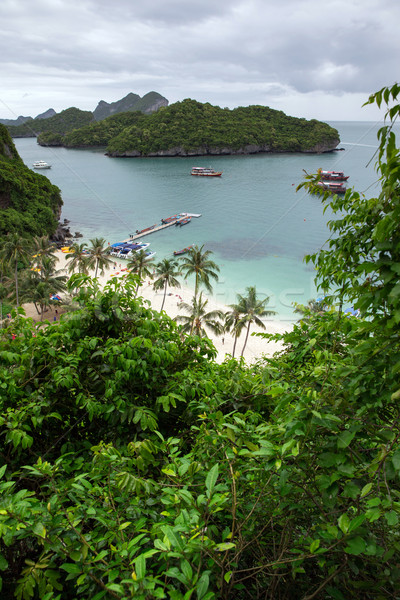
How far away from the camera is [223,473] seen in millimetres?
2498

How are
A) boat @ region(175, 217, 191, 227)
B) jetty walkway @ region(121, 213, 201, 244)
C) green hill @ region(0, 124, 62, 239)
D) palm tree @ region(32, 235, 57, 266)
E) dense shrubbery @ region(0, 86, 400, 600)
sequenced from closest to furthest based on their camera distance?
dense shrubbery @ region(0, 86, 400, 600) < palm tree @ region(32, 235, 57, 266) < green hill @ region(0, 124, 62, 239) < jetty walkway @ region(121, 213, 201, 244) < boat @ region(175, 217, 191, 227)

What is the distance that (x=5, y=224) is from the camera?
1378 inches

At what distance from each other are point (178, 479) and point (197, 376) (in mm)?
1893

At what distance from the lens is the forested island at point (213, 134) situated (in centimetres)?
11819

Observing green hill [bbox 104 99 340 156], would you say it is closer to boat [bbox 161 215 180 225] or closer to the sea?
the sea

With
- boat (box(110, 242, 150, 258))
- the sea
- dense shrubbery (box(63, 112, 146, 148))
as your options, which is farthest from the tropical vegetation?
boat (box(110, 242, 150, 258))

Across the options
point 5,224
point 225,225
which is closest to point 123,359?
point 5,224

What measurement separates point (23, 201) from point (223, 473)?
46.4 metres

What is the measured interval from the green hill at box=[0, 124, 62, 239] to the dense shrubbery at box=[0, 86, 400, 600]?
36.7 meters

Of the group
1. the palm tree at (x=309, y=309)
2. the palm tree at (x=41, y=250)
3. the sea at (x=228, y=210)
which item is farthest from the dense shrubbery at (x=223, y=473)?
the palm tree at (x=41, y=250)

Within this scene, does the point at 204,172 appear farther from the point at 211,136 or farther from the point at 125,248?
the point at 125,248

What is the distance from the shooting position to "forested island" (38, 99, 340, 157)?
11819 cm

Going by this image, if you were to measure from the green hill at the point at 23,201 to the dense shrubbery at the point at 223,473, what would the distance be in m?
36.7

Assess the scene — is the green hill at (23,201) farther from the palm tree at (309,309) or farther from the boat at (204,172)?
the boat at (204,172)
